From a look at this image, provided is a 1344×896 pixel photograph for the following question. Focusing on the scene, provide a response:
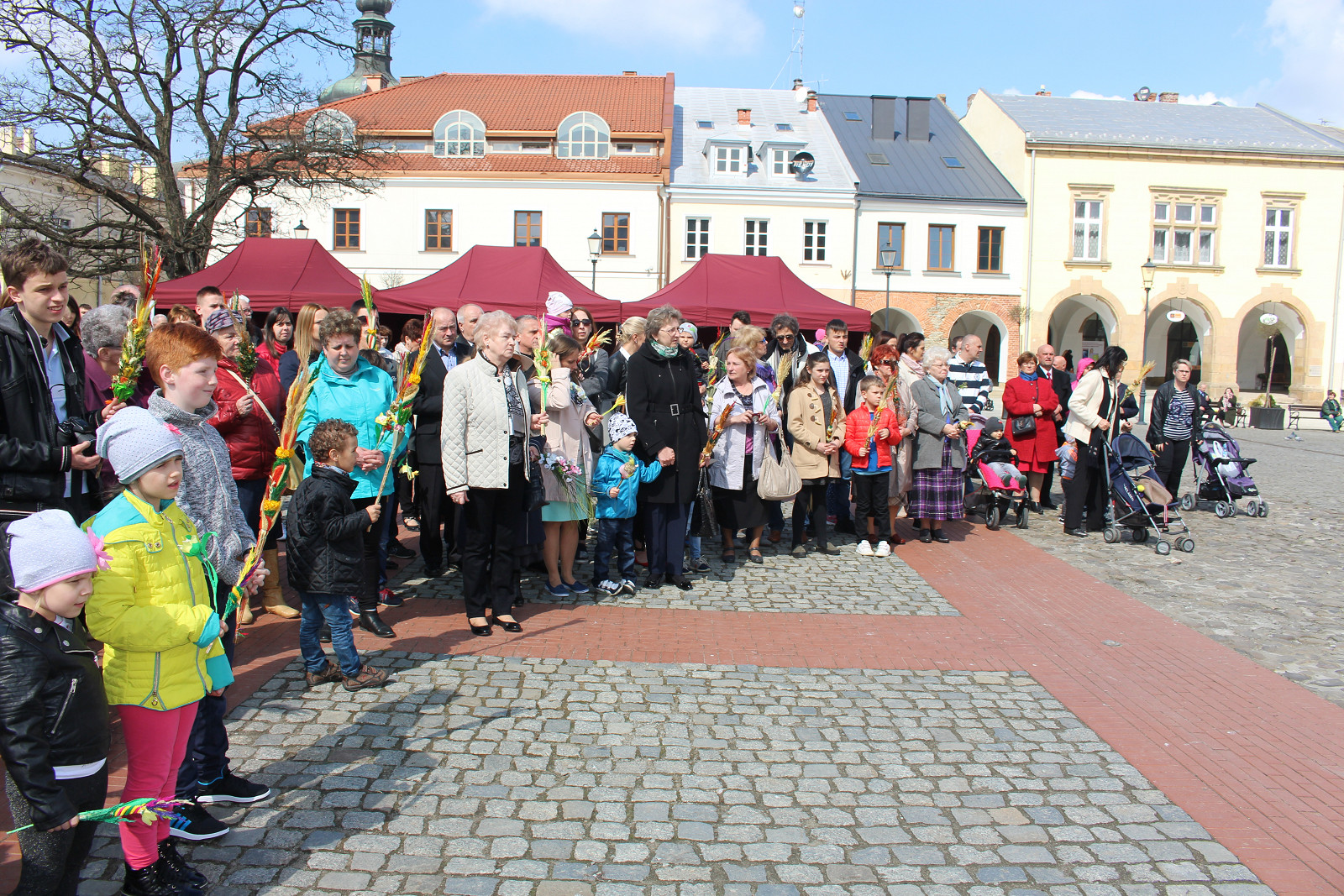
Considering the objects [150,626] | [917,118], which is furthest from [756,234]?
[150,626]

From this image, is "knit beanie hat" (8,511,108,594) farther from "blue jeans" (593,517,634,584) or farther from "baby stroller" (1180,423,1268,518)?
"baby stroller" (1180,423,1268,518)

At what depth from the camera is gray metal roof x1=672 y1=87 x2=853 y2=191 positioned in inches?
1305

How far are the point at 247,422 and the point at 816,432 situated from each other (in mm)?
4679

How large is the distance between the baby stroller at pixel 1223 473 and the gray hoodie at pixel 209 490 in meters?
10.9

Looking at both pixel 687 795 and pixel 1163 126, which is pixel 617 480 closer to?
pixel 687 795

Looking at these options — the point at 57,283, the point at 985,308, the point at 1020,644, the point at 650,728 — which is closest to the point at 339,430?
the point at 57,283

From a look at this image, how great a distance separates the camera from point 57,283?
3.89m

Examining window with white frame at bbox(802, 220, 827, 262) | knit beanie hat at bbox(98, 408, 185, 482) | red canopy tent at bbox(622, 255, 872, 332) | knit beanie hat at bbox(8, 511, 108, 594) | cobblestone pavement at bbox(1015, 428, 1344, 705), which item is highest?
window with white frame at bbox(802, 220, 827, 262)

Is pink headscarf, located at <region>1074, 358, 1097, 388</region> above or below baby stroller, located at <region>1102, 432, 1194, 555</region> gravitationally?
above

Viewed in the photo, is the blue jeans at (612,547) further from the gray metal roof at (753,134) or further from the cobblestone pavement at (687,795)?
the gray metal roof at (753,134)

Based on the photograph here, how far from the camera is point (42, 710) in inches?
97.0

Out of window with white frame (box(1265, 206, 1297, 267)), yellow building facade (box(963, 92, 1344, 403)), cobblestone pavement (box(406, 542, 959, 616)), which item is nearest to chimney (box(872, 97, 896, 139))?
yellow building facade (box(963, 92, 1344, 403))

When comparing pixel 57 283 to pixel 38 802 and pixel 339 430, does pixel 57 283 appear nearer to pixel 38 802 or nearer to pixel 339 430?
pixel 339 430

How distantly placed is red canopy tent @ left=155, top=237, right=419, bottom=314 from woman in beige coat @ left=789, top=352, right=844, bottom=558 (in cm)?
656
